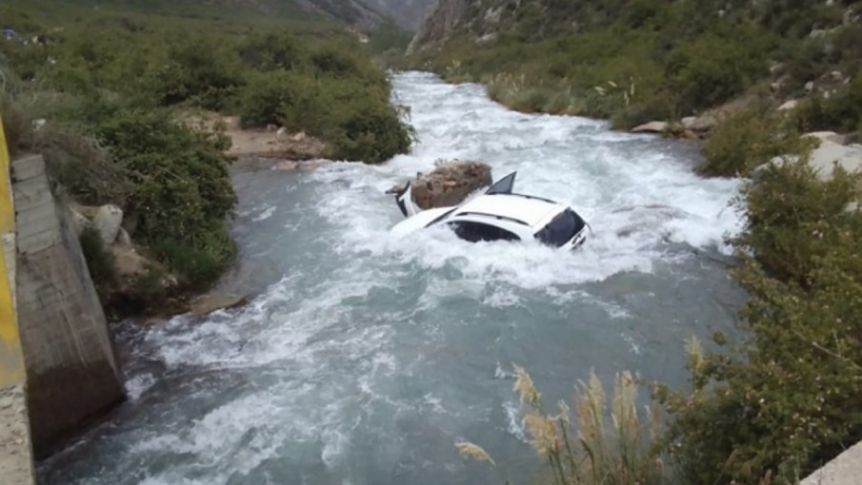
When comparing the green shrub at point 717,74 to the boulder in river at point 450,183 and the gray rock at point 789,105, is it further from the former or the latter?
the boulder in river at point 450,183

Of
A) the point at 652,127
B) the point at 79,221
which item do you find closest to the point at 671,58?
the point at 652,127

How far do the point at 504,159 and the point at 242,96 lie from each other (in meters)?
8.77

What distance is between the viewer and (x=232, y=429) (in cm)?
766

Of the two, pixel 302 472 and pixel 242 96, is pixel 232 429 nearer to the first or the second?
pixel 302 472

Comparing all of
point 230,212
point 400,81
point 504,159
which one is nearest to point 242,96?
point 504,159

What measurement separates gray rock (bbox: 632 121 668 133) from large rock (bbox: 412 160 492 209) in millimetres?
8758

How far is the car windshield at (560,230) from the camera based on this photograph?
11328 mm

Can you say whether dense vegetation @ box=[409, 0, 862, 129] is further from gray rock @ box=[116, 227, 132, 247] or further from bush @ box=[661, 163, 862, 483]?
gray rock @ box=[116, 227, 132, 247]

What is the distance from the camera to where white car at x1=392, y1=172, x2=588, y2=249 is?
11.3m

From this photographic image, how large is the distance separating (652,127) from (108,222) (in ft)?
58.2

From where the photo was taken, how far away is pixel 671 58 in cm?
2789

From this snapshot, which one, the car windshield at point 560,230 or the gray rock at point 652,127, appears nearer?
the car windshield at point 560,230

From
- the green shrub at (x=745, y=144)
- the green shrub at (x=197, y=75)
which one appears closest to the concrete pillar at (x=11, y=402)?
the green shrub at (x=745, y=144)

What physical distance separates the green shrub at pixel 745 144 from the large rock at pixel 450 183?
531 cm
